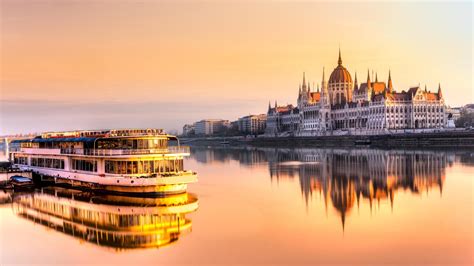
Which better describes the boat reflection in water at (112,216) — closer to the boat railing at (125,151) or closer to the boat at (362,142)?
the boat railing at (125,151)

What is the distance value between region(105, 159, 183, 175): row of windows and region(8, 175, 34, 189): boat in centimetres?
996

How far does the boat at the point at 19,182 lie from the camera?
43812 mm

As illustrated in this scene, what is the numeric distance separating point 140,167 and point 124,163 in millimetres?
1060

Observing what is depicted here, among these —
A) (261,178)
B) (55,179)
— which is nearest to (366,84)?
(261,178)

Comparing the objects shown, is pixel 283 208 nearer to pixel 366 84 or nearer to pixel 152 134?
pixel 152 134

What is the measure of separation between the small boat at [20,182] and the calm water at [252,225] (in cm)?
265

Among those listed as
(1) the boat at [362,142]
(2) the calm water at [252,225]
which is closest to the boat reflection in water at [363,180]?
(2) the calm water at [252,225]

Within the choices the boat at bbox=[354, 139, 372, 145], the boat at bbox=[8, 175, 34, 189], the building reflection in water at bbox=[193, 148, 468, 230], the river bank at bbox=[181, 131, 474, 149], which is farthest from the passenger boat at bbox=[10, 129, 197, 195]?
the boat at bbox=[354, 139, 372, 145]

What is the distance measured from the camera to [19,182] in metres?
43.8

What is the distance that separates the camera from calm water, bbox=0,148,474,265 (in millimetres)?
22953

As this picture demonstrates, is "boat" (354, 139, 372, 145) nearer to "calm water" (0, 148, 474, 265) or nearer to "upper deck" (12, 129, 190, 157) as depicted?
"calm water" (0, 148, 474, 265)

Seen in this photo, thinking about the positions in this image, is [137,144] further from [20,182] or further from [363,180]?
[363,180]

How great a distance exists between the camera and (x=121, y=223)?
29.1 meters

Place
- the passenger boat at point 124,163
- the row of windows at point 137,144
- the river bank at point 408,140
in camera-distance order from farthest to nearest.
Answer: the river bank at point 408,140
the row of windows at point 137,144
the passenger boat at point 124,163
